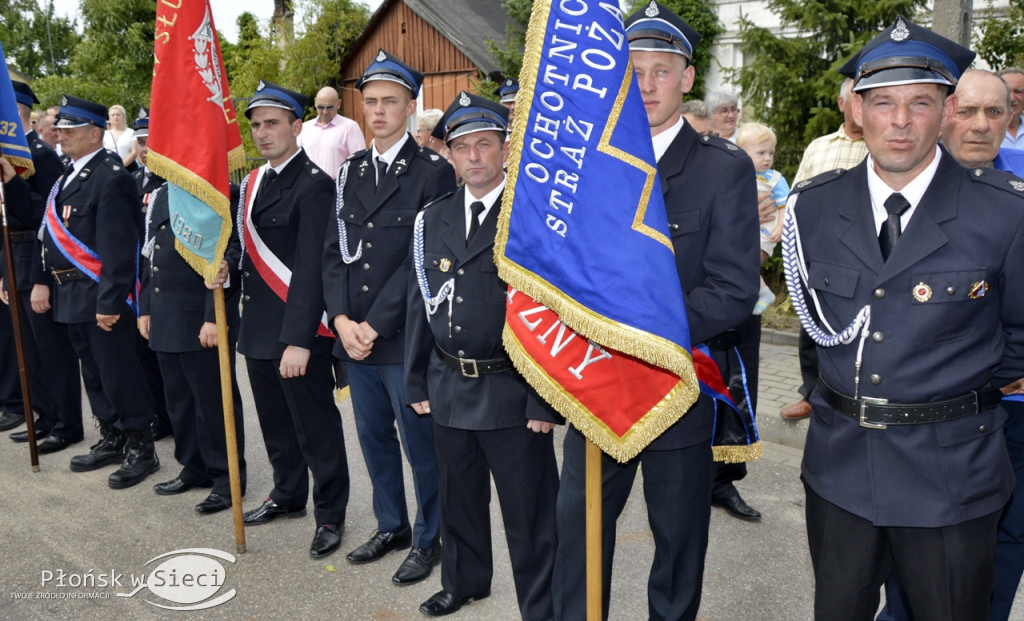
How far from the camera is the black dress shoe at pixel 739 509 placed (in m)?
4.23

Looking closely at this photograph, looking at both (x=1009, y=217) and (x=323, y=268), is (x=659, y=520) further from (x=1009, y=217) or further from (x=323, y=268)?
(x=323, y=268)

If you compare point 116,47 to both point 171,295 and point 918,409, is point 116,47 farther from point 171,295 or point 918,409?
point 918,409

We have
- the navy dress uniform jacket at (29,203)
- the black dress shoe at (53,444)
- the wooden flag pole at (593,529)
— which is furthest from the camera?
the black dress shoe at (53,444)

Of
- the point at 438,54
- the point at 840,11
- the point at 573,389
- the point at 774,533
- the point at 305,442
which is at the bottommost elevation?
the point at 774,533

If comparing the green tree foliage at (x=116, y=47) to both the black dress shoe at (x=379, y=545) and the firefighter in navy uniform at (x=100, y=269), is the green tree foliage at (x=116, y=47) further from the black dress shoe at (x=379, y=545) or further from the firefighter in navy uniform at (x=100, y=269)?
the black dress shoe at (x=379, y=545)

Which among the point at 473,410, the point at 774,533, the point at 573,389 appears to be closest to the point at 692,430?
the point at 573,389

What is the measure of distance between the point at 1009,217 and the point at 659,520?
4.52 ft

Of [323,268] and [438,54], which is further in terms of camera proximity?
[438,54]

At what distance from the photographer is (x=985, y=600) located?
2209 millimetres

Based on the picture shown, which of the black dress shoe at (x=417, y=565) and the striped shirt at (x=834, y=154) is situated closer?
Result: the black dress shoe at (x=417, y=565)

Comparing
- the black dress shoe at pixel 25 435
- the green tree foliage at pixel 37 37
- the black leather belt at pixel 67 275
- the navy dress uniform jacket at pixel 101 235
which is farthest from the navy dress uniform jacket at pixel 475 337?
the green tree foliage at pixel 37 37

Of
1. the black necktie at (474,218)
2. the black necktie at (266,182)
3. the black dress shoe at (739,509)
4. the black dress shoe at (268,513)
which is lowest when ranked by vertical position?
the black dress shoe at (268,513)

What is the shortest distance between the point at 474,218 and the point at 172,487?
9.43 feet

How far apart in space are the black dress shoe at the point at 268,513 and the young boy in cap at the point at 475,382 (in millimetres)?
1440
